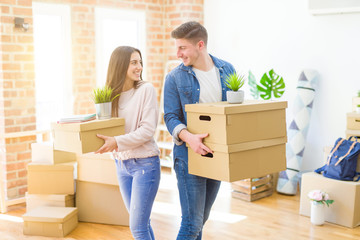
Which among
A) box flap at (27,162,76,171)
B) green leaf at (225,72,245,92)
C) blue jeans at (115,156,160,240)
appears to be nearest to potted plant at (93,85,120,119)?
blue jeans at (115,156,160,240)

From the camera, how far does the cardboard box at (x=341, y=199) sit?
Result: 3555mm

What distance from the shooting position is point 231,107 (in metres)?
1.99

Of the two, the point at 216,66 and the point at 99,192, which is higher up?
the point at 216,66

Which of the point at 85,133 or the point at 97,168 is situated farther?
the point at 97,168

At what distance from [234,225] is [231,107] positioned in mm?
1875

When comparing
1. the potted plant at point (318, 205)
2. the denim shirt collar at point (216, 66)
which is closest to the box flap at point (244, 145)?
the denim shirt collar at point (216, 66)

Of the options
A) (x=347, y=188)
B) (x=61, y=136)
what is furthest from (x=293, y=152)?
(x=61, y=136)

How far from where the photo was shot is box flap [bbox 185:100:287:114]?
1990 millimetres

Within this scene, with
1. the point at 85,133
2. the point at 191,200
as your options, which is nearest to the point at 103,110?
the point at 85,133

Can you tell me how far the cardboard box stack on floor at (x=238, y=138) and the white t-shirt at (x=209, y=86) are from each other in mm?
152

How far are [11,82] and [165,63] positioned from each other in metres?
2.01

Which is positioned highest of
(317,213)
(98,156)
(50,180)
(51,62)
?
(51,62)

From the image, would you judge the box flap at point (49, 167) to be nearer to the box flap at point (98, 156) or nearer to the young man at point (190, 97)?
the box flap at point (98, 156)

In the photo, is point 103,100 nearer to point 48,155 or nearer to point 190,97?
point 190,97
